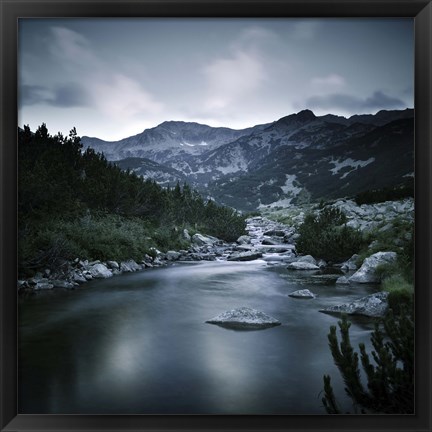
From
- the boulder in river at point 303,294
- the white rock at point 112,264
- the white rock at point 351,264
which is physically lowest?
the boulder in river at point 303,294

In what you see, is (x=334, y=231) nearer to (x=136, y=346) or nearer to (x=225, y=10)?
(x=136, y=346)

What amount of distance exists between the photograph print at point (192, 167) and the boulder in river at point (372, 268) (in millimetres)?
17

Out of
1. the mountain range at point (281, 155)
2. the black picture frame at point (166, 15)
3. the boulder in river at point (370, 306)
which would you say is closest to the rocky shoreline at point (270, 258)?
the boulder in river at point (370, 306)

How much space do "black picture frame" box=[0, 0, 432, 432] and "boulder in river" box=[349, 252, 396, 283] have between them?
198 centimetres

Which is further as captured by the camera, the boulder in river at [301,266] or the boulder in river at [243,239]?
the boulder in river at [243,239]

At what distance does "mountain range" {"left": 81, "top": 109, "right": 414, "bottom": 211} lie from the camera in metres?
3.41

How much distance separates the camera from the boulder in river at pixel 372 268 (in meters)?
4.09

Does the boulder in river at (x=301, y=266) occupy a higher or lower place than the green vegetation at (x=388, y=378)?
higher

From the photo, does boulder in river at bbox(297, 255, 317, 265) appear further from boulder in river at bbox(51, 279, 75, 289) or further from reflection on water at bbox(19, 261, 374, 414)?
boulder in river at bbox(51, 279, 75, 289)

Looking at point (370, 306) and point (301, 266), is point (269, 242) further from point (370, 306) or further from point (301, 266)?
point (370, 306)

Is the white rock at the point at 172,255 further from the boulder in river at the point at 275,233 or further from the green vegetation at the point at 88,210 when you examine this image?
the boulder in river at the point at 275,233

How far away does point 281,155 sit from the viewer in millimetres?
5336

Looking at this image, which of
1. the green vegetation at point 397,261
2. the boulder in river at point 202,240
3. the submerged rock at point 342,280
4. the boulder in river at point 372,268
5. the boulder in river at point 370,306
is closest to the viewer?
the green vegetation at point 397,261
